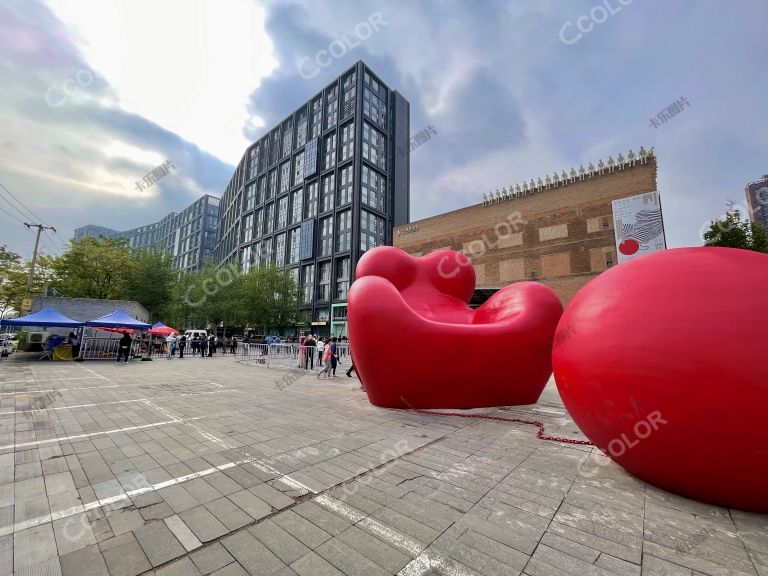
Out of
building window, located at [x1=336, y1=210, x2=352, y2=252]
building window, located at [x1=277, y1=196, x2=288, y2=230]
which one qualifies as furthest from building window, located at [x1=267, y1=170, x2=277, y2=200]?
building window, located at [x1=336, y1=210, x2=352, y2=252]

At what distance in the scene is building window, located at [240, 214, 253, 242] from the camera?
7092cm

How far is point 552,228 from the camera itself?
1529 inches

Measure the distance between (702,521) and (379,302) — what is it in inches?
210

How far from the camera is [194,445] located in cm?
507

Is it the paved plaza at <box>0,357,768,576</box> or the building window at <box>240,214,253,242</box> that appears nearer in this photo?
the paved plaza at <box>0,357,768,576</box>

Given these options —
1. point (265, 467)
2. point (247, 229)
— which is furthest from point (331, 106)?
point (265, 467)

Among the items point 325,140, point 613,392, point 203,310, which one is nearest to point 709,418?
point 613,392

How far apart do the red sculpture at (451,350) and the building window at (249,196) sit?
72.8 meters

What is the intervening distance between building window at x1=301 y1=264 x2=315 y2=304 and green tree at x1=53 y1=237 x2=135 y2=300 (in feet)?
85.0

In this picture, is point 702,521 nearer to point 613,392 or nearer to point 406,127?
point 613,392

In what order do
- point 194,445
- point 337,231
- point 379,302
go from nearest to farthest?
point 194,445, point 379,302, point 337,231

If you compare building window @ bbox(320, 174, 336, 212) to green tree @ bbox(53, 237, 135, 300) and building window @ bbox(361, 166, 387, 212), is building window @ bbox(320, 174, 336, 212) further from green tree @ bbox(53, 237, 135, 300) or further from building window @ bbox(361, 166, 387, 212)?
green tree @ bbox(53, 237, 135, 300)

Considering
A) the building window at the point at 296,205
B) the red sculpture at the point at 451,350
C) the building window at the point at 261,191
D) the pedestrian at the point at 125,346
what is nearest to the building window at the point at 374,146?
the building window at the point at 296,205

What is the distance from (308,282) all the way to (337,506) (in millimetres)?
54950
